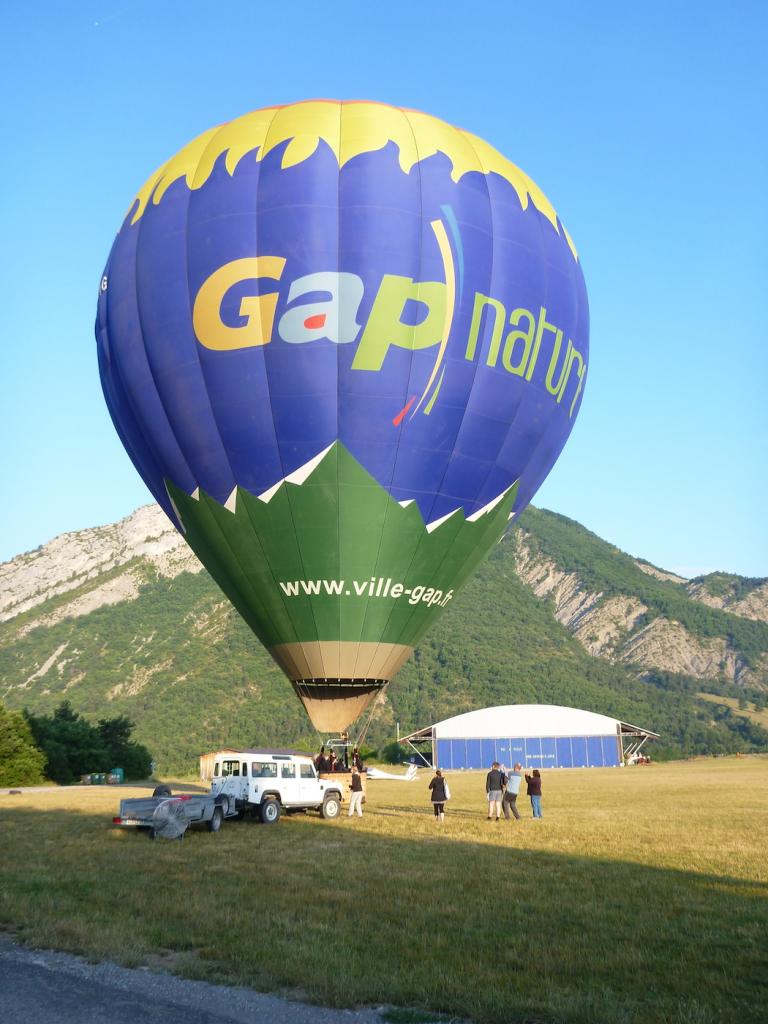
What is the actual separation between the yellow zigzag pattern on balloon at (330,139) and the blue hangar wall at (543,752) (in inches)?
2137

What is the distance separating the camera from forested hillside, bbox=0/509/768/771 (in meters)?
130

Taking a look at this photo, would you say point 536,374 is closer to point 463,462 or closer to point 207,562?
point 463,462

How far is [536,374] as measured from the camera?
87.3 feet

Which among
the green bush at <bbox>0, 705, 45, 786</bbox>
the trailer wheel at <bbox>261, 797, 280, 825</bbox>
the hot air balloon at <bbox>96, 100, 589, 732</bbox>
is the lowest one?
the trailer wheel at <bbox>261, 797, 280, 825</bbox>

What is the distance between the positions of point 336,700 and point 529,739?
50358 mm

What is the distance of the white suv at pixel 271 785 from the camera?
2228 centimetres

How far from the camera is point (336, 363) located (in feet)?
78.3

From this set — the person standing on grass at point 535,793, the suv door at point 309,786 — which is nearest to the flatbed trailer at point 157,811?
the suv door at point 309,786

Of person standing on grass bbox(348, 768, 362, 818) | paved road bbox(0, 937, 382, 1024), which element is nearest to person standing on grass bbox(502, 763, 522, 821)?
person standing on grass bbox(348, 768, 362, 818)

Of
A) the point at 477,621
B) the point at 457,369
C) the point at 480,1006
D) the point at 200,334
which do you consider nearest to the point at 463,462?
the point at 457,369

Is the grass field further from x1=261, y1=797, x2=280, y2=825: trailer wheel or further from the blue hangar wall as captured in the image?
the blue hangar wall

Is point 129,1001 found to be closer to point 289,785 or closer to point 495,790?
point 289,785

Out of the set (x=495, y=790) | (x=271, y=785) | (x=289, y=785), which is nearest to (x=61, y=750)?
(x=289, y=785)

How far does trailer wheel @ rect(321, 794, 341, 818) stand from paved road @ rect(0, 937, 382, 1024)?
618 inches
